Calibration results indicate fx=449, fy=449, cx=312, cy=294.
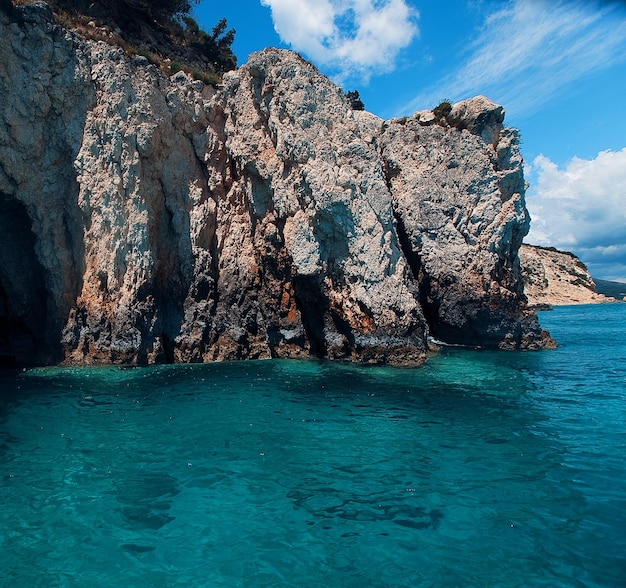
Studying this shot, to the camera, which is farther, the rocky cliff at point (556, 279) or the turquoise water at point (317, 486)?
the rocky cliff at point (556, 279)

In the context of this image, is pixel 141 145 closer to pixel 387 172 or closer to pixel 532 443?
pixel 387 172

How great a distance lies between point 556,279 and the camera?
80562 millimetres

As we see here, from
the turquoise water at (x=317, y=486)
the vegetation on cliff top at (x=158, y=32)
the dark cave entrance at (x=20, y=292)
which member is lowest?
the turquoise water at (x=317, y=486)

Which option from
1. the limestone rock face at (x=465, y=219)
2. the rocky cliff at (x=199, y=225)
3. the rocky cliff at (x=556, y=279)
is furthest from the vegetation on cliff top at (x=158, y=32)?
the rocky cliff at (x=556, y=279)

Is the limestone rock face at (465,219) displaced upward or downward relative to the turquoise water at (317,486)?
upward

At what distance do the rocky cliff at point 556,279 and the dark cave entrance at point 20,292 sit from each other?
6855 centimetres

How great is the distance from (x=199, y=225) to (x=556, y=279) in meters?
74.8

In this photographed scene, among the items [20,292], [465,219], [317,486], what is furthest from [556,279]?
[317,486]

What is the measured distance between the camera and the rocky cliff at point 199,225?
22203mm

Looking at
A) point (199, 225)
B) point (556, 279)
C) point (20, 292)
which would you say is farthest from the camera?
point (556, 279)

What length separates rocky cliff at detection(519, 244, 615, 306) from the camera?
249 feet

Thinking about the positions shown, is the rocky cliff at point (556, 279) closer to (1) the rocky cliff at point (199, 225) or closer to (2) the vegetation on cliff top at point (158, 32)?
(1) the rocky cliff at point (199, 225)

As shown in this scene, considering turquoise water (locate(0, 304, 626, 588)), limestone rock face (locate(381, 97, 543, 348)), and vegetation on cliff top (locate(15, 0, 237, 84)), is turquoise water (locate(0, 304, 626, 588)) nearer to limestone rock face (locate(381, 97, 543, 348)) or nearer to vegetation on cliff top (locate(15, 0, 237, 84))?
limestone rock face (locate(381, 97, 543, 348))

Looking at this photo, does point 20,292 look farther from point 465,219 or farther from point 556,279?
point 556,279
